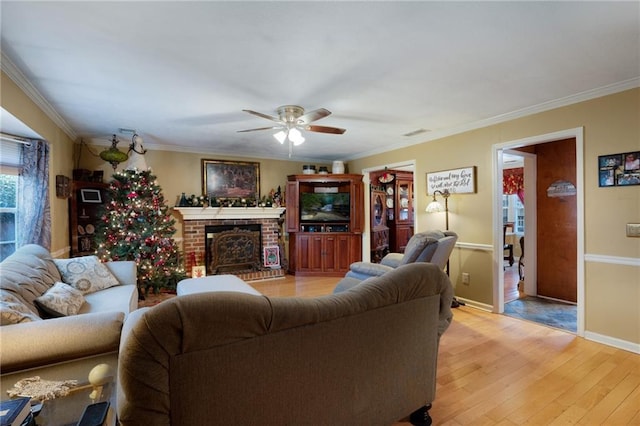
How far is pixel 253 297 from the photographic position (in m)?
1.11

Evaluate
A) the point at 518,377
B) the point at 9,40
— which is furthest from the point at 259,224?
the point at 518,377

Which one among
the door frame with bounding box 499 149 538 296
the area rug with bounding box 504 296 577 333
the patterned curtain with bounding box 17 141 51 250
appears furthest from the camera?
the door frame with bounding box 499 149 538 296

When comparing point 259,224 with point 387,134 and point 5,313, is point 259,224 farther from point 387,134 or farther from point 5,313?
point 5,313

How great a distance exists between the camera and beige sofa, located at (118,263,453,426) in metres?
0.94

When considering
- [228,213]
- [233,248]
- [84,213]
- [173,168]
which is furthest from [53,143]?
[233,248]

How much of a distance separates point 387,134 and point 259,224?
3.03m

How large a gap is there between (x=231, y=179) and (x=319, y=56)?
13.0ft

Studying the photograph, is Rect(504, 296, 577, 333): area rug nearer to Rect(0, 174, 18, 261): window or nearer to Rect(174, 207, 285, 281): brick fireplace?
Rect(174, 207, 285, 281): brick fireplace

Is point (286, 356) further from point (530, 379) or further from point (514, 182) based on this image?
point (514, 182)

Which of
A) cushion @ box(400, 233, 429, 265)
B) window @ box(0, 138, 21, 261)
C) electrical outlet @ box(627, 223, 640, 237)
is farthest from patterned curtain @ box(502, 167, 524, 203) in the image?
window @ box(0, 138, 21, 261)

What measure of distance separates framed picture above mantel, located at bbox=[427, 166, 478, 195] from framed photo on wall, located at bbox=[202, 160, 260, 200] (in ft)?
10.9

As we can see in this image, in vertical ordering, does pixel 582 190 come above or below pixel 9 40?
below

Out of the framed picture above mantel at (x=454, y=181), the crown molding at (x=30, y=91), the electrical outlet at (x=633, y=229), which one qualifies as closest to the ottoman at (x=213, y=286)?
the crown molding at (x=30, y=91)

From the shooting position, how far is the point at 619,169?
8.95 ft
